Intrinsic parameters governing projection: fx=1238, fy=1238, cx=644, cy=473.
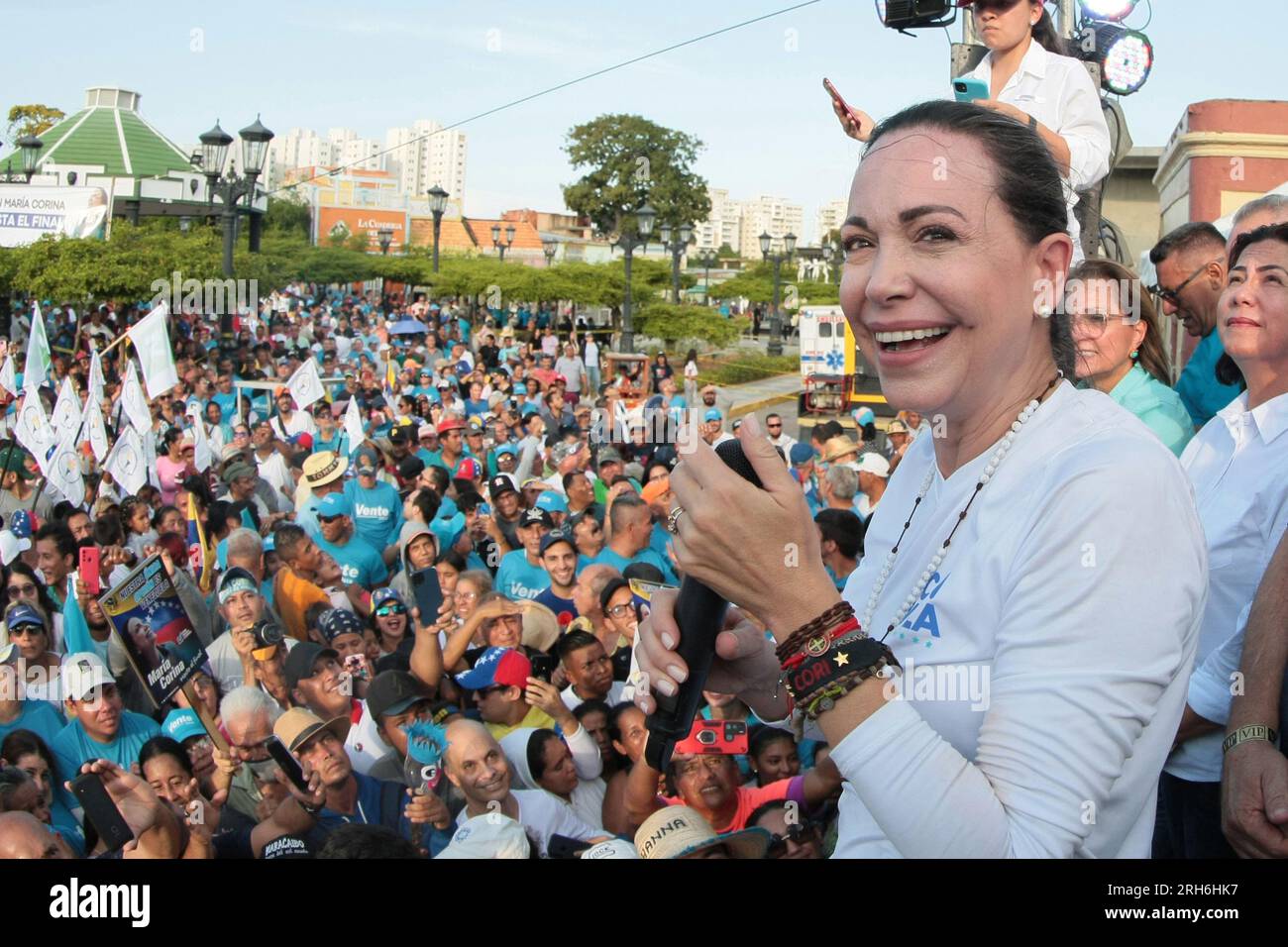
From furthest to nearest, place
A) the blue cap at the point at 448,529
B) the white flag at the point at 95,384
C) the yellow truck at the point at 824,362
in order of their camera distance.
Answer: the yellow truck at the point at 824,362 < the white flag at the point at 95,384 < the blue cap at the point at 448,529

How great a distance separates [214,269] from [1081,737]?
22172 millimetres

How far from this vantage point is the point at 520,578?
7.20m

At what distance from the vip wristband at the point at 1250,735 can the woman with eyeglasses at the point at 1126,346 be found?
95cm

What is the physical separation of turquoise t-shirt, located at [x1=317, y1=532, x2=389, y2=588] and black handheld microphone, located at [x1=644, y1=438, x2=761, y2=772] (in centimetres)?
658

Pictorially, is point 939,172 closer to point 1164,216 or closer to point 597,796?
point 597,796

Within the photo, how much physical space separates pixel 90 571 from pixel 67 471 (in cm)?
251

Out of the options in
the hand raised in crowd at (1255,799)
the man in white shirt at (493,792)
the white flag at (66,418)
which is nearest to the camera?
the hand raised in crowd at (1255,799)

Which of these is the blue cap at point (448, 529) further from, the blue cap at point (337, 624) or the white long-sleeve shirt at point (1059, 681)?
the white long-sleeve shirt at point (1059, 681)

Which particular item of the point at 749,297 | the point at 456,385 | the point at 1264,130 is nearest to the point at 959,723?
the point at 1264,130

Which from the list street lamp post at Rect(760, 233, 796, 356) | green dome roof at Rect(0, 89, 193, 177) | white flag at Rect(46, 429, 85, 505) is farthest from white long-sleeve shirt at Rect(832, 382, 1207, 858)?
green dome roof at Rect(0, 89, 193, 177)

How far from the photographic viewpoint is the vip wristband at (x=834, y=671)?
1196mm

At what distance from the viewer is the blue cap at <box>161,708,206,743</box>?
16.4 feet

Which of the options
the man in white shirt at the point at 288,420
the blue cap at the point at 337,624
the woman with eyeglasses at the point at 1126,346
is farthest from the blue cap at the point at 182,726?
the man in white shirt at the point at 288,420

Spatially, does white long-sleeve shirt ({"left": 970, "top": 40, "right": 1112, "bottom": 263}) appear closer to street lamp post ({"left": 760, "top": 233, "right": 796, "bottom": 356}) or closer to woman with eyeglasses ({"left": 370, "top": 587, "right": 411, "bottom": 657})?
woman with eyeglasses ({"left": 370, "top": 587, "right": 411, "bottom": 657})
